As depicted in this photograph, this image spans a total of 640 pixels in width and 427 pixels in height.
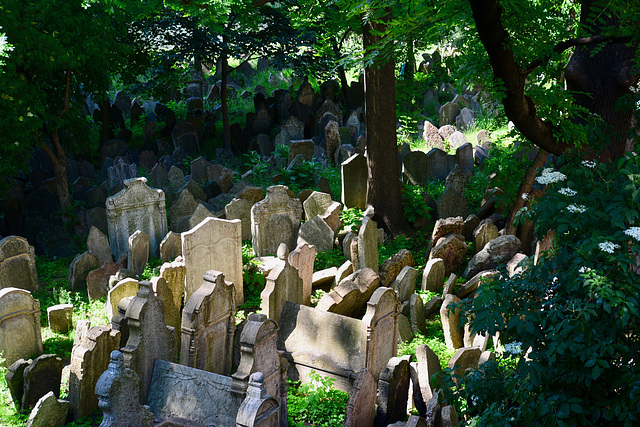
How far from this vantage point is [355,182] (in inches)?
467

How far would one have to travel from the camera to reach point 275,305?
25.3 feet

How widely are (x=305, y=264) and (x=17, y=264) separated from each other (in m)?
4.41

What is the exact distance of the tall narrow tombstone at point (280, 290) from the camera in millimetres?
7582

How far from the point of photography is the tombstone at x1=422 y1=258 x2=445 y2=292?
9.11m

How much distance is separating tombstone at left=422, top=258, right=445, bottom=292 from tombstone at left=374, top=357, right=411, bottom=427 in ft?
10.7

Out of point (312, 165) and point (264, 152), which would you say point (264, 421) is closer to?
point (312, 165)

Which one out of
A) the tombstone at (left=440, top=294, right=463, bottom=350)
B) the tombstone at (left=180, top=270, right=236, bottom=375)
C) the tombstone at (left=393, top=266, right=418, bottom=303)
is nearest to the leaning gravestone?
the tombstone at (left=180, top=270, right=236, bottom=375)

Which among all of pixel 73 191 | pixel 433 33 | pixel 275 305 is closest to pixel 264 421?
pixel 275 305

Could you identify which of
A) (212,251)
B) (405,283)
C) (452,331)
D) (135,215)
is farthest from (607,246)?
(135,215)

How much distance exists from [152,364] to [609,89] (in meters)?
6.34

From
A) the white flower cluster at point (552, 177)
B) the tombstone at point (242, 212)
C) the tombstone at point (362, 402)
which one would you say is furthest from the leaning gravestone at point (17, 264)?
the white flower cluster at point (552, 177)

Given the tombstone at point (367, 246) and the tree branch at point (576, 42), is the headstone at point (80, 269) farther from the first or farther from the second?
the tree branch at point (576, 42)

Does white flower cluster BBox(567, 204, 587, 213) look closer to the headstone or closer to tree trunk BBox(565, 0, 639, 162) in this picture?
tree trunk BBox(565, 0, 639, 162)

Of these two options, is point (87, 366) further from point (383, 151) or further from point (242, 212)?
point (383, 151)
